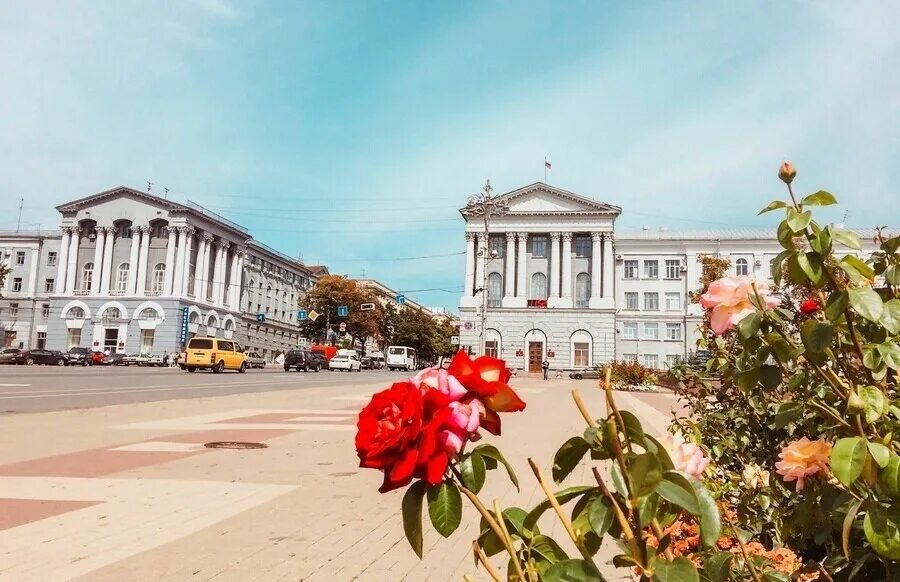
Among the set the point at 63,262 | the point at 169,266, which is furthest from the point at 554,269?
the point at 63,262

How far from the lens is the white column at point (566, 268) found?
231ft

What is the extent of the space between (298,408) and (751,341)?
15.8 metres

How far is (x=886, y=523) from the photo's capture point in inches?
48.3

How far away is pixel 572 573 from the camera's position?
106 cm

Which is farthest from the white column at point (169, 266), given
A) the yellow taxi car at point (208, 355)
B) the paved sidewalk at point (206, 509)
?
the paved sidewalk at point (206, 509)

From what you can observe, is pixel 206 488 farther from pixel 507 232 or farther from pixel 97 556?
pixel 507 232

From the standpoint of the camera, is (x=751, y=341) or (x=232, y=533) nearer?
(x=751, y=341)

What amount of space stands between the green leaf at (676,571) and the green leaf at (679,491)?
3.2 inches

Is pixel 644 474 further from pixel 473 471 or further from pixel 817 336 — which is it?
pixel 817 336

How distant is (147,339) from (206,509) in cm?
6630

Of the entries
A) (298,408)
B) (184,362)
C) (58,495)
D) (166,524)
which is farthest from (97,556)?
(184,362)

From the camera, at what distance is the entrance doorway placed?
69.3 meters

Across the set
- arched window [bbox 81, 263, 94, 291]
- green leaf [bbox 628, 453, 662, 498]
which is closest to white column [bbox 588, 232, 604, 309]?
arched window [bbox 81, 263, 94, 291]

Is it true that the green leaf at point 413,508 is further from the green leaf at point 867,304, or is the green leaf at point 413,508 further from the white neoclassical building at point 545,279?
the white neoclassical building at point 545,279
